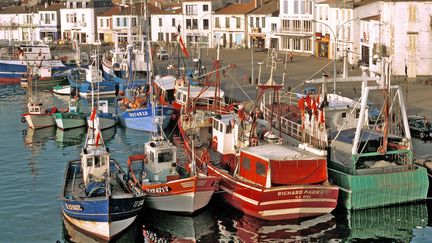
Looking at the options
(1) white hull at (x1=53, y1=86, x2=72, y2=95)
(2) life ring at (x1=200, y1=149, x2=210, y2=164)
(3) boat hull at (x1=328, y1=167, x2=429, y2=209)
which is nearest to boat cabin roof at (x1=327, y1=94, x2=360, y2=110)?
(3) boat hull at (x1=328, y1=167, x2=429, y2=209)

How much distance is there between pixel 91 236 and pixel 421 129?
76.7 ft

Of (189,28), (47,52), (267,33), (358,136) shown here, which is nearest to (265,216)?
(358,136)

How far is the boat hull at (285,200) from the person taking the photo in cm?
3834

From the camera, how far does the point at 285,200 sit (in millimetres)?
38594

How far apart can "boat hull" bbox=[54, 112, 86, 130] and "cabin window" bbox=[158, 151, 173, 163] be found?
25.7 m

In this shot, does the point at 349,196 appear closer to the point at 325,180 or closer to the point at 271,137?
the point at 325,180

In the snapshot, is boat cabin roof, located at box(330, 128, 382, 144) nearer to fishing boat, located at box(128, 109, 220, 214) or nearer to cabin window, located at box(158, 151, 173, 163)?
fishing boat, located at box(128, 109, 220, 214)

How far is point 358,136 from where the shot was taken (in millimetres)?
40531

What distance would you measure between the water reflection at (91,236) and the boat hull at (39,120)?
91.3 feet

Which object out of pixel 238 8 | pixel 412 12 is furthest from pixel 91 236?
pixel 238 8

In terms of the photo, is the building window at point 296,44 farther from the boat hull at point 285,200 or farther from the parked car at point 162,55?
the boat hull at point 285,200

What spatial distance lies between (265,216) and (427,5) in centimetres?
3949

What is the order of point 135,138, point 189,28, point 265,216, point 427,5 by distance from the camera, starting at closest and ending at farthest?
1. point 265,216
2. point 135,138
3. point 427,5
4. point 189,28

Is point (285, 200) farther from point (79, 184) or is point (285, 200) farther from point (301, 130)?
point (79, 184)
